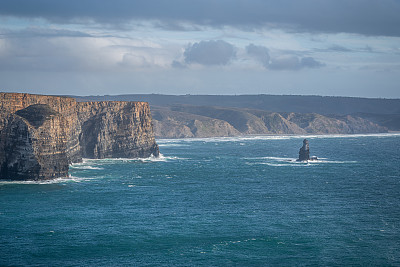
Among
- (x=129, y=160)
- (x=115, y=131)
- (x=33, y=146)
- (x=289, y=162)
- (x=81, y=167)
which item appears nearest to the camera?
(x=33, y=146)

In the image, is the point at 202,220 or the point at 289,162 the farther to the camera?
the point at 289,162

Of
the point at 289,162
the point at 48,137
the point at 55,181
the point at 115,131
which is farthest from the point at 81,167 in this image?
the point at 289,162

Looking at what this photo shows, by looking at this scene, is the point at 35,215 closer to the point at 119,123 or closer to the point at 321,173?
the point at 321,173

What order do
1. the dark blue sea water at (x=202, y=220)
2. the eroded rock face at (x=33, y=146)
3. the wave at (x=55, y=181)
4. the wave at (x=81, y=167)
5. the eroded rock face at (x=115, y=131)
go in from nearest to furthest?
the dark blue sea water at (x=202, y=220) < the eroded rock face at (x=33, y=146) < the wave at (x=55, y=181) < the wave at (x=81, y=167) < the eroded rock face at (x=115, y=131)

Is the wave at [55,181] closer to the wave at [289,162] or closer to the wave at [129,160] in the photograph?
the wave at [129,160]

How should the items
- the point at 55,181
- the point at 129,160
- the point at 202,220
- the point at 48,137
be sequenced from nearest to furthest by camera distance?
the point at 202,220 → the point at 48,137 → the point at 55,181 → the point at 129,160

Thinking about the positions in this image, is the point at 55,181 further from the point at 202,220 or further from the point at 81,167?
the point at 202,220

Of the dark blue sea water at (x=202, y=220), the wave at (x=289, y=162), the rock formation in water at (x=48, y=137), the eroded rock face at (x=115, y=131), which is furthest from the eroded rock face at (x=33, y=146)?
the wave at (x=289, y=162)
